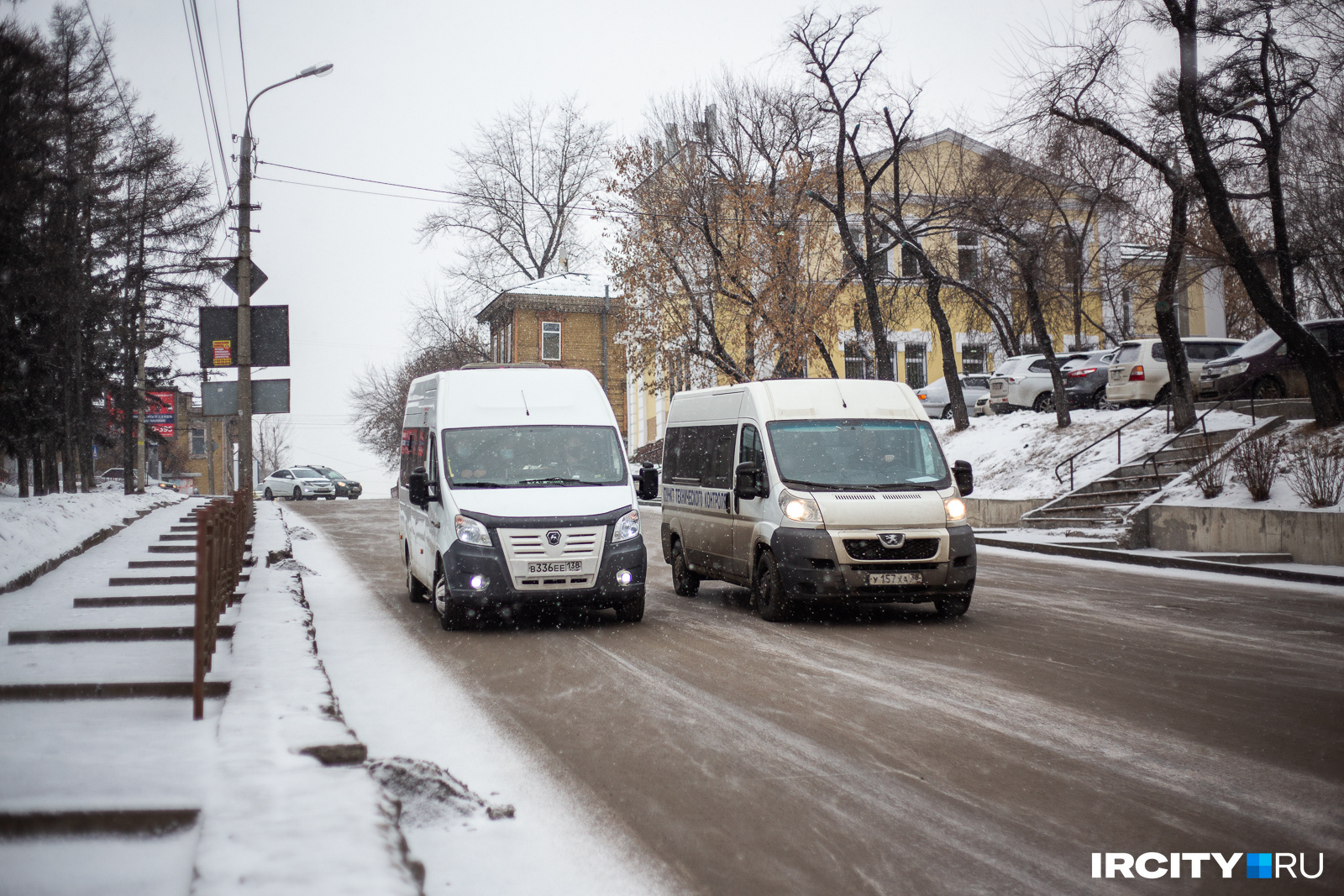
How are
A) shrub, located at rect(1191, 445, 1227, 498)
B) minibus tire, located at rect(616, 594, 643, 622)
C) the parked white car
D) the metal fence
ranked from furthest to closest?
the parked white car → shrub, located at rect(1191, 445, 1227, 498) → minibus tire, located at rect(616, 594, 643, 622) → the metal fence

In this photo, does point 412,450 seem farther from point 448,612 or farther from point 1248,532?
point 1248,532

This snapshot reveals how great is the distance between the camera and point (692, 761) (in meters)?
5.69

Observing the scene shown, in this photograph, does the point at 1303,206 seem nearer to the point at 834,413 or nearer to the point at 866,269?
the point at 866,269

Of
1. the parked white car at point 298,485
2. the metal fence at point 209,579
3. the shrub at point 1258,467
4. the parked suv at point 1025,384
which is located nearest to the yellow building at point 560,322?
the parked white car at point 298,485

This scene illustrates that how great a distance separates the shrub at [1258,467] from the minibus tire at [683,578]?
865 cm

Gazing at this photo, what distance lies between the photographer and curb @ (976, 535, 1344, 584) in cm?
1356

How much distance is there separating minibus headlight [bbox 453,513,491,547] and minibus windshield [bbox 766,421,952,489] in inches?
118

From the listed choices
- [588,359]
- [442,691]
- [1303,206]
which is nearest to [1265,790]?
[442,691]

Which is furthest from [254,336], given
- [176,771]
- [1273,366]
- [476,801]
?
[1273,366]

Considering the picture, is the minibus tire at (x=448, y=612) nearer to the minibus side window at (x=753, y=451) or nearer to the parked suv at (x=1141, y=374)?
the minibus side window at (x=753, y=451)

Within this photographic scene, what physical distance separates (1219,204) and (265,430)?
105113mm

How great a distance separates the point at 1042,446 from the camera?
2588 cm

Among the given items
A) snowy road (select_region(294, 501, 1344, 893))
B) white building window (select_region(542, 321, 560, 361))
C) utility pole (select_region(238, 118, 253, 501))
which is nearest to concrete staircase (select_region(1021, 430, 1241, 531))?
snowy road (select_region(294, 501, 1344, 893))

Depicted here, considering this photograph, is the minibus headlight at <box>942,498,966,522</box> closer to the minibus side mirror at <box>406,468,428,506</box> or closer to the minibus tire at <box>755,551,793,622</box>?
the minibus tire at <box>755,551,793,622</box>
